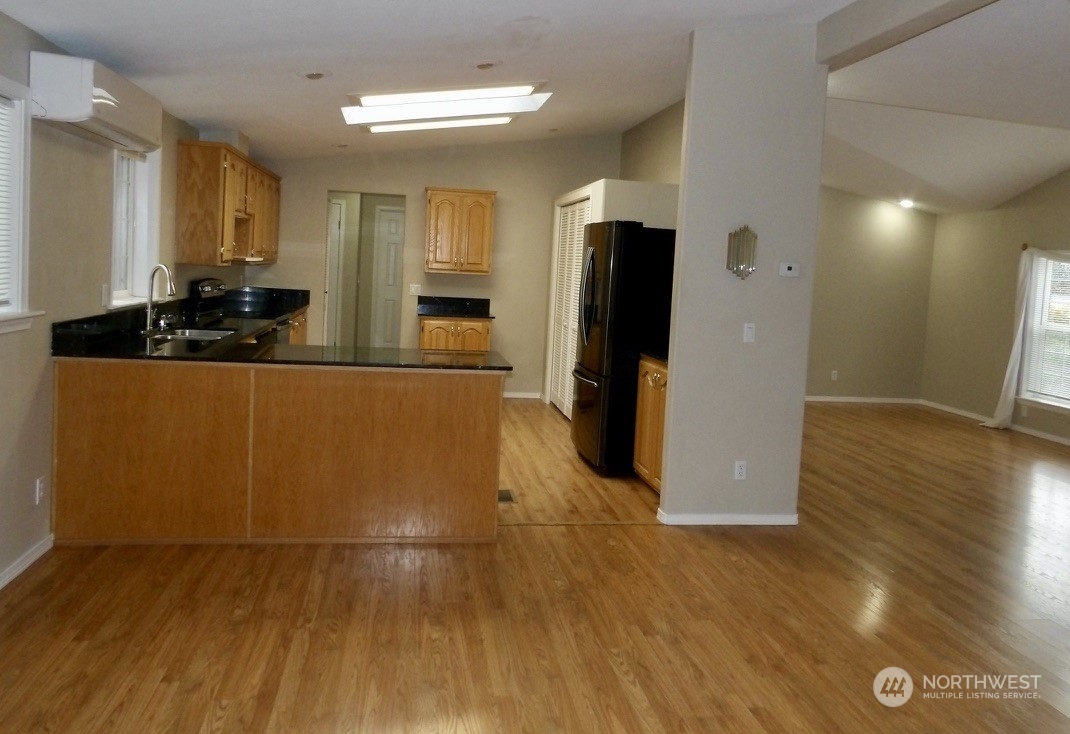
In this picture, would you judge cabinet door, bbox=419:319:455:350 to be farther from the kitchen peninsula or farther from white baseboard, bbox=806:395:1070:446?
the kitchen peninsula

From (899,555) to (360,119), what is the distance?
4.73 m

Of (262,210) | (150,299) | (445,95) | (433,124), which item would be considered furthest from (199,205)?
(433,124)

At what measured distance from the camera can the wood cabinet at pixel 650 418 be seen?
17.5 ft

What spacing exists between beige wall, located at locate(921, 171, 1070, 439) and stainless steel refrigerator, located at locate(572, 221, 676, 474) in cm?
482

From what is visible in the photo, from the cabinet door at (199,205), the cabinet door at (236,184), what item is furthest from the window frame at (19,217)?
the cabinet door at (236,184)

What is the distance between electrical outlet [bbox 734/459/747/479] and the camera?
495 cm

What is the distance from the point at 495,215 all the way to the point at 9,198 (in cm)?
600

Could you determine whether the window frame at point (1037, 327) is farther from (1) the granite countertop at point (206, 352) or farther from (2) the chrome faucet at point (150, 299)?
(2) the chrome faucet at point (150, 299)

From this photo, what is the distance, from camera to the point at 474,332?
8.82 metres

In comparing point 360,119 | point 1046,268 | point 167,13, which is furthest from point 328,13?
point 1046,268

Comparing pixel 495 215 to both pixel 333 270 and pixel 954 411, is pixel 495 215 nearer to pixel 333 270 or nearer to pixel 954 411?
pixel 333 270

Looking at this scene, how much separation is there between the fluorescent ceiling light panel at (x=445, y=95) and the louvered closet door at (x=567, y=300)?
1.38m

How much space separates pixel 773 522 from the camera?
502 cm

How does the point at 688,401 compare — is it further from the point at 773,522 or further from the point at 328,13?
the point at 328,13
